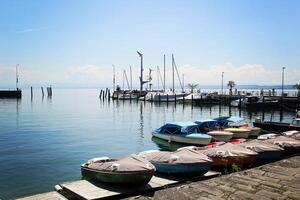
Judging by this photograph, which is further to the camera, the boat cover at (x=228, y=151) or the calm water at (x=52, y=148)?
the calm water at (x=52, y=148)

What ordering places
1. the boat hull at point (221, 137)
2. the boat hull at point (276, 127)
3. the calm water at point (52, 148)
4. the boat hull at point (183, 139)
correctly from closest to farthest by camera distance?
the calm water at point (52, 148) → the boat hull at point (183, 139) → the boat hull at point (221, 137) → the boat hull at point (276, 127)

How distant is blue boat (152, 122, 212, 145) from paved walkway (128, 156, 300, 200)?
12726 mm

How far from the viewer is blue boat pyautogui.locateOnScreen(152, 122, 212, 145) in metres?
27.3

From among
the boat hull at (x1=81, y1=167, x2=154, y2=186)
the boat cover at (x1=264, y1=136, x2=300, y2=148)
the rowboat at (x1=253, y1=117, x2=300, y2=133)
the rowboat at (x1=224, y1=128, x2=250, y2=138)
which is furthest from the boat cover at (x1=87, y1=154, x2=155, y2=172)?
the rowboat at (x1=253, y1=117, x2=300, y2=133)

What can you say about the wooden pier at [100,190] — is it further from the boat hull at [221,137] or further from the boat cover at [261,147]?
the boat hull at [221,137]

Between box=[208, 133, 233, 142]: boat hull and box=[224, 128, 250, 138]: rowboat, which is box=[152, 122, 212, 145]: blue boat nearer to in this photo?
box=[208, 133, 233, 142]: boat hull

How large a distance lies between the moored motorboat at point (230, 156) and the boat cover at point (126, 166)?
4.32 m

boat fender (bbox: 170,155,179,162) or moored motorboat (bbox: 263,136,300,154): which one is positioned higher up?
boat fender (bbox: 170,155,179,162)

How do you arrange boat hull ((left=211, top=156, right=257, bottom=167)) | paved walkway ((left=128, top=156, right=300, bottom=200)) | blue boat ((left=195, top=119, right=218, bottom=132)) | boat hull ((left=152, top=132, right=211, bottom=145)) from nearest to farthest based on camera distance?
paved walkway ((left=128, top=156, right=300, bottom=200)) < boat hull ((left=211, top=156, right=257, bottom=167)) < boat hull ((left=152, top=132, right=211, bottom=145)) < blue boat ((left=195, top=119, right=218, bottom=132))

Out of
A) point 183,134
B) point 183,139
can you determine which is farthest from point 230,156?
point 183,134

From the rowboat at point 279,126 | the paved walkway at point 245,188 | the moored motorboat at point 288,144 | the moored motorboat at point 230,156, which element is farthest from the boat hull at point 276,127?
the paved walkway at point 245,188

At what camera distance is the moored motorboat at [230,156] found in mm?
15880

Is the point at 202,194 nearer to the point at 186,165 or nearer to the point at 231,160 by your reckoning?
the point at 186,165

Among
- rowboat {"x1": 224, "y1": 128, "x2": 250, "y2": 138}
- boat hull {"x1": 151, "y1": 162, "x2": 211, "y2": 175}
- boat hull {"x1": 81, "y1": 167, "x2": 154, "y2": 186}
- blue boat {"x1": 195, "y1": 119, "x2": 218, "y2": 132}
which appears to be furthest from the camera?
blue boat {"x1": 195, "y1": 119, "x2": 218, "y2": 132}
